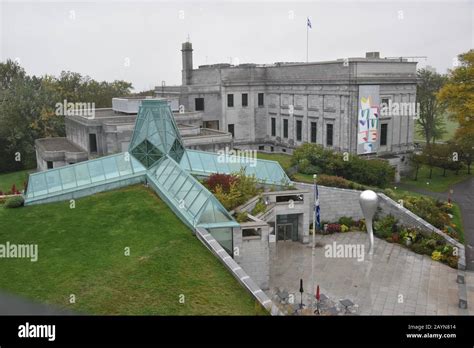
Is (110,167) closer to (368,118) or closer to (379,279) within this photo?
(379,279)

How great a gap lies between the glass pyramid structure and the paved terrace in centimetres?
518

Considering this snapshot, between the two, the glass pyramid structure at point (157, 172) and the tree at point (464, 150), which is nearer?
the glass pyramid structure at point (157, 172)

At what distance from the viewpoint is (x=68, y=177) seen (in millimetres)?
29938

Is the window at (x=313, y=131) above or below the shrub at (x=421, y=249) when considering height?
above

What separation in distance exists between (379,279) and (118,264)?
1425 centimetres

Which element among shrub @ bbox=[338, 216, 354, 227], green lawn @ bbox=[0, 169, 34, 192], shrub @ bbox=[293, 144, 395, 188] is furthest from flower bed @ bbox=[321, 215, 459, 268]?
green lawn @ bbox=[0, 169, 34, 192]

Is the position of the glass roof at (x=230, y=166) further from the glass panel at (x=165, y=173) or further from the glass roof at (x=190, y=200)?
the glass roof at (x=190, y=200)

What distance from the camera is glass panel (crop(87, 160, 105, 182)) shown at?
30.2 meters

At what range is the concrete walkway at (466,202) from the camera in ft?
98.8

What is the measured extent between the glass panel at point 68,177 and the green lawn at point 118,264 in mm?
1987

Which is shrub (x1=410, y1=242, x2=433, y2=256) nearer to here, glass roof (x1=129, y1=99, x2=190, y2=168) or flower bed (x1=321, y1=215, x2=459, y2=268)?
flower bed (x1=321, y1=215, x2=459, y2=268)

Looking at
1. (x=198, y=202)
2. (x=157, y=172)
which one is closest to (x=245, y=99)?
(x=157, y=172)

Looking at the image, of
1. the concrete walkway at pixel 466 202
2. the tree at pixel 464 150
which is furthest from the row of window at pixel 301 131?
the tree at pixel 464 150

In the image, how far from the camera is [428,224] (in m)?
31.8
